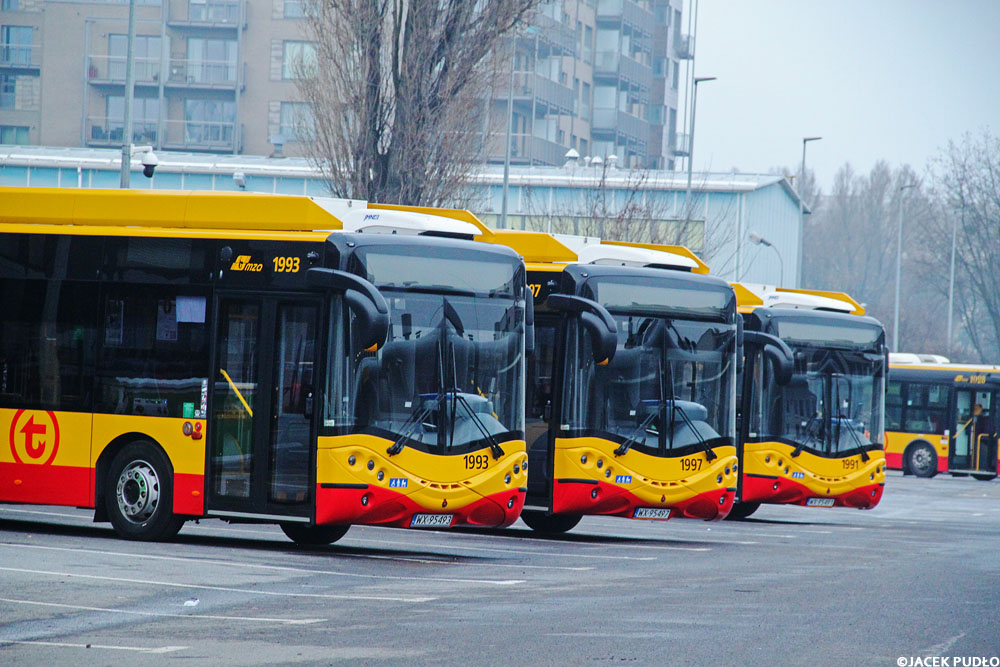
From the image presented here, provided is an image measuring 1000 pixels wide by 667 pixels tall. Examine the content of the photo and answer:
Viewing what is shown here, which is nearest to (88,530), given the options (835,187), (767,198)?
(767,198)

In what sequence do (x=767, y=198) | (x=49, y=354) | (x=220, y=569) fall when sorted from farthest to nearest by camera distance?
1. (x=767, y=198)
2. (x=49, y=354)
3. (x=220, y=569)

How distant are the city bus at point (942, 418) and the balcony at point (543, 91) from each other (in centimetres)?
4125

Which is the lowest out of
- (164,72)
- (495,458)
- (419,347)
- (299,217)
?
(495,458)

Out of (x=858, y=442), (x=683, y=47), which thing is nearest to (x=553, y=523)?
(x=858, y=442)

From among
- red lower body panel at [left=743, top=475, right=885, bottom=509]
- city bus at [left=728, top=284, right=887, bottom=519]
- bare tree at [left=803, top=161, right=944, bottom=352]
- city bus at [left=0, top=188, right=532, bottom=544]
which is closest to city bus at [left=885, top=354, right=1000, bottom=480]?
city bus at [left=728, top=284, right=887, bottom=519]

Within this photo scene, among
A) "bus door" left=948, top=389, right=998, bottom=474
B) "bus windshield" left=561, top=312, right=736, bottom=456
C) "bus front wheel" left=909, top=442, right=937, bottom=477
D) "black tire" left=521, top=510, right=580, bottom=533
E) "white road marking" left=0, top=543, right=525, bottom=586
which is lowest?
"bus front wheel" left=909, top=442, right=937, bottom=477

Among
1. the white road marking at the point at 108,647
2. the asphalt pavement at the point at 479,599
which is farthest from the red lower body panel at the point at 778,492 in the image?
the white road marking at the point at 108,647

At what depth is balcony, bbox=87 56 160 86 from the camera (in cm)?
8412

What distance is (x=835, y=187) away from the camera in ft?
416

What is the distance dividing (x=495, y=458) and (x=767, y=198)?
53880mm

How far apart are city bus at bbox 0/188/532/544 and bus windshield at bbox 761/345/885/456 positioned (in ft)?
26.4

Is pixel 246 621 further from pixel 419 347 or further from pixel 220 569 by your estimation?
pixel 419 347

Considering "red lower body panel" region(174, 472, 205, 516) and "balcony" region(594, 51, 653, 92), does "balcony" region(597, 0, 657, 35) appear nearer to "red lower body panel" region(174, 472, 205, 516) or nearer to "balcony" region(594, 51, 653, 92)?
"balcony" region(594, 51, 653, 92)

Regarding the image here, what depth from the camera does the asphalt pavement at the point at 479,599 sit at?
30.0ft
